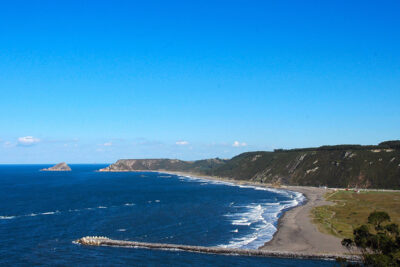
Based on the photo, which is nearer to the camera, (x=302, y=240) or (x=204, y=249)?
(x=204, y=249)

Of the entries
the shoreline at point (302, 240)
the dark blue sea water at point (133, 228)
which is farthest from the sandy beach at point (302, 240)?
the dark blue sea water at point (133, 228)

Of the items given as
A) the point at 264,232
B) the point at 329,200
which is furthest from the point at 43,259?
the point at 329,200

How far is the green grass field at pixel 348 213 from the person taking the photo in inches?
3423

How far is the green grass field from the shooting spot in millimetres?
86938

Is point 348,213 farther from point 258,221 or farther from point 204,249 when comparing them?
point 204,249

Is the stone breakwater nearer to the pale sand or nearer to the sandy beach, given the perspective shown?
the sandy beach

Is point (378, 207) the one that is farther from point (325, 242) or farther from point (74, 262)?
point (74, 262)

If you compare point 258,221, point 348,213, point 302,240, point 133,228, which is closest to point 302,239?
point 302,240

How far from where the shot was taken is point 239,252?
67812mm

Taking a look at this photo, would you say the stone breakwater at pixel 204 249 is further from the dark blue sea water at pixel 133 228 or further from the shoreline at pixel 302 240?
the dark blue sea water at pixel 133 228

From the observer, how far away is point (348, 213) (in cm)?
10806

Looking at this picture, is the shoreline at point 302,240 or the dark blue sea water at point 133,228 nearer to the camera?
the dark blue sea water at point 133,228

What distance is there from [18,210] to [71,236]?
175ft

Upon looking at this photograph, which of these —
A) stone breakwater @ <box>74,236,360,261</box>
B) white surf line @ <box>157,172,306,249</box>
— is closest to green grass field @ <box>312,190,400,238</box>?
white surf line @ <box>157,172,306,249</box>
